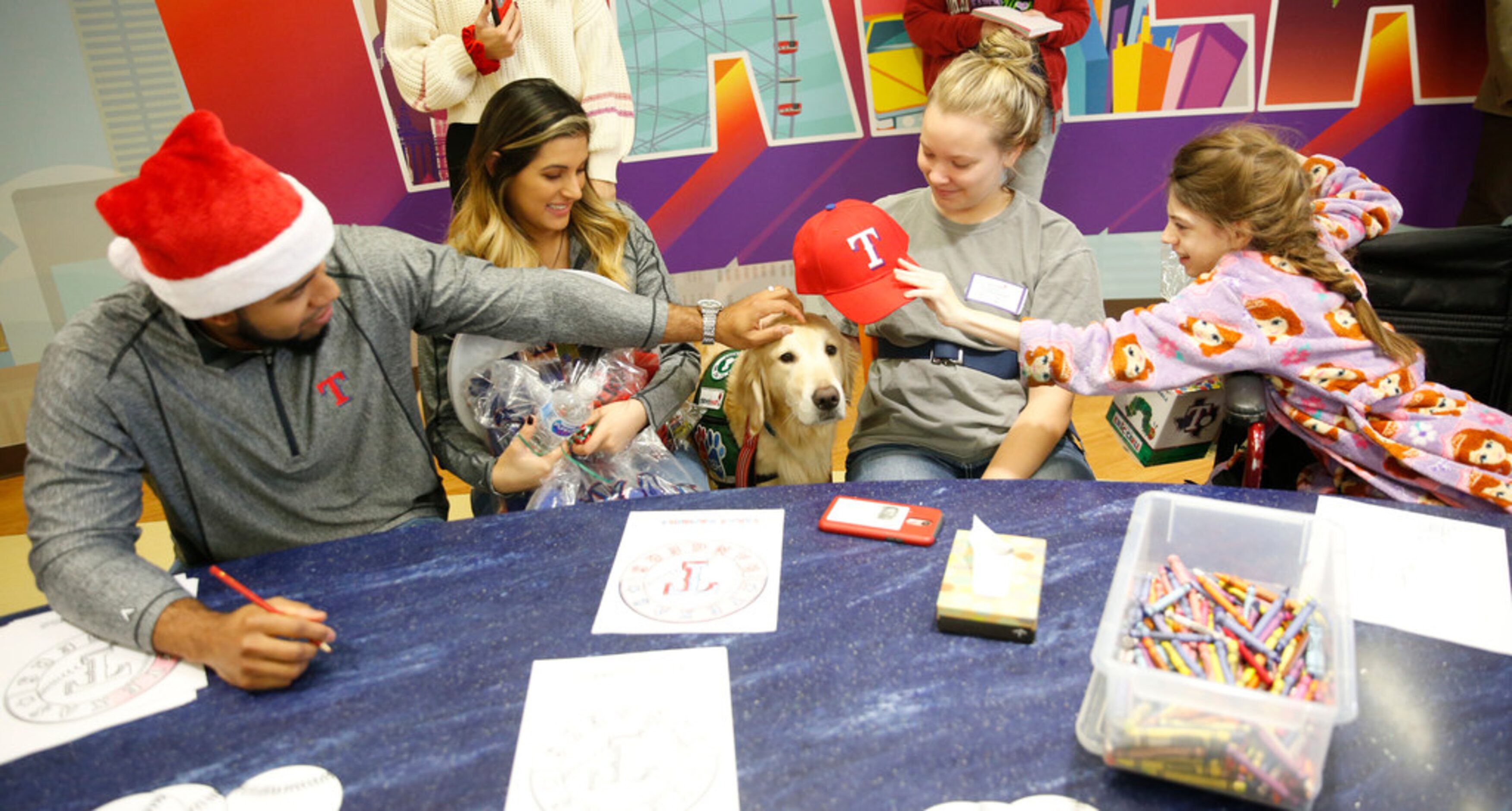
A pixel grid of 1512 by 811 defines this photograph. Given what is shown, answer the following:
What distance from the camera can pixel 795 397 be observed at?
7.59ft

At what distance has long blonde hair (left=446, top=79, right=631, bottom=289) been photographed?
213cm

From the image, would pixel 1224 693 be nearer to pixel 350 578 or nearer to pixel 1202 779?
pixel 1202 779

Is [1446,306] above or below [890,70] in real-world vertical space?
below

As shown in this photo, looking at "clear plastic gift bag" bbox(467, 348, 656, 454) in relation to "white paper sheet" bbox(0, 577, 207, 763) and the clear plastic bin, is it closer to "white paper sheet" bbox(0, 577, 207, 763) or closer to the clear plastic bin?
"white paper sheet" bbox(0, 577, 207, 763)

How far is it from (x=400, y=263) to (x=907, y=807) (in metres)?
1.43

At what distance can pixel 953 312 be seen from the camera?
1960 millimetres

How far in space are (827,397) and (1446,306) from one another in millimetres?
1536

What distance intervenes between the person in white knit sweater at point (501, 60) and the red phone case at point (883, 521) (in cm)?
190

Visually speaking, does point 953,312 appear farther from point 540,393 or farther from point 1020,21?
point 1020,21

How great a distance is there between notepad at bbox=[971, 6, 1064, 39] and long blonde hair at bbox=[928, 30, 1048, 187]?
0.99 metres

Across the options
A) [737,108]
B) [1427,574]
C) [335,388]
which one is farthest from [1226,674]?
[737,108]

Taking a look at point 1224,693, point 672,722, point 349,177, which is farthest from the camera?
point 349,177

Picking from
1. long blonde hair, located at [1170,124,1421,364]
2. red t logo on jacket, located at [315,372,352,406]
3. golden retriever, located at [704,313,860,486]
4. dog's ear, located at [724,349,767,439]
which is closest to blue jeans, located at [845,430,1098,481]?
golden retriever, located at [704,313,860,486]

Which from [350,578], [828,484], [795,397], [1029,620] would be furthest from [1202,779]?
[795,397]
